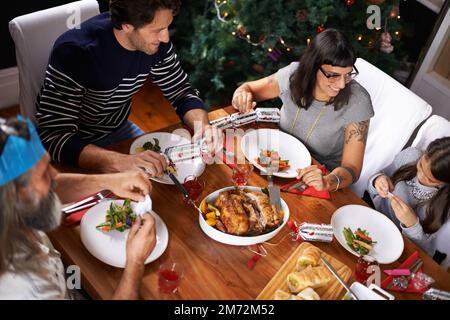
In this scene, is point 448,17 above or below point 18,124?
above

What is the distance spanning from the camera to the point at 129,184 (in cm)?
152

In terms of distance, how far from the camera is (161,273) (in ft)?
4.51

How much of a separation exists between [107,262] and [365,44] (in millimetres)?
2239

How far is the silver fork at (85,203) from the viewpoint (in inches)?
60.0

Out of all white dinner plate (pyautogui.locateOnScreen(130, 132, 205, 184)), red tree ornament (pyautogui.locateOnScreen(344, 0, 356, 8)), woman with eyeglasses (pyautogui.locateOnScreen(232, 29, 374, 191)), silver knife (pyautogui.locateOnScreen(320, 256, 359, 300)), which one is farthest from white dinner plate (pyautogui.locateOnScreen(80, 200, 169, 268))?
red tree ornament (pyautogui.locateOnScreen(344, 0, 356, 8))

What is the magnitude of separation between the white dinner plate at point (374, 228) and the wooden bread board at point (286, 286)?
13 centimetres

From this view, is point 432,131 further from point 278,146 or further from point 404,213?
point 278,146

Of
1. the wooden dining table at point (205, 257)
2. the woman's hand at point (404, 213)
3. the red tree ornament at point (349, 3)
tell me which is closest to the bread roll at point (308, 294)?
the wooden dining table at point (205, 257)

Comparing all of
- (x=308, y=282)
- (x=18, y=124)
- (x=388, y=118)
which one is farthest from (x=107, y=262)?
(x=388, y=118)

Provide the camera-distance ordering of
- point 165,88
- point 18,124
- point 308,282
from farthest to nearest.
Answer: point 165,88 → point 308,282 → point 18,124

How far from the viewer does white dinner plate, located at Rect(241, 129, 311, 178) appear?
1885mm

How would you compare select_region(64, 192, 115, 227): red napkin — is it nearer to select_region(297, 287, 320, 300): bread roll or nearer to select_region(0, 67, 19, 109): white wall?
select_region(297, 287, 320, 300): bread roll

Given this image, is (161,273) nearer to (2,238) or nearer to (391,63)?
(2,238)

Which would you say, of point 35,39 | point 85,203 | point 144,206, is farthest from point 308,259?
point 35,39
